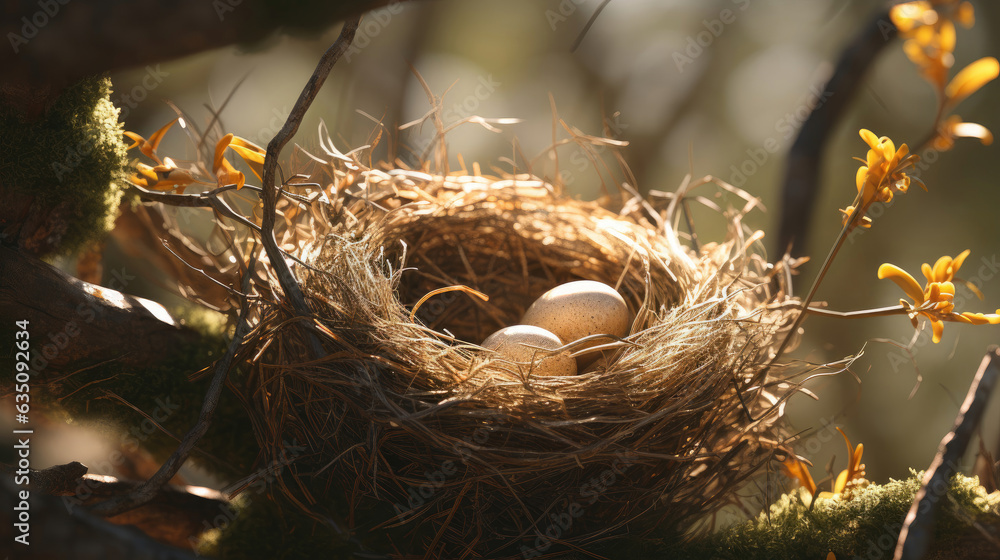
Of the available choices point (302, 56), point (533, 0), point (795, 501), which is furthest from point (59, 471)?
point (533, 0)

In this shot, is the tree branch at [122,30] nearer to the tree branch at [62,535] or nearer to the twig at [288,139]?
the twig at [288,139]

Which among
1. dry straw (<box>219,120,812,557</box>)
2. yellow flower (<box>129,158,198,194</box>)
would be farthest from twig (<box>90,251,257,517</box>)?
yellow flower (<box>129,158,198,194</box>)

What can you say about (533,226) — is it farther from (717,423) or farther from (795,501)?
(795,501)

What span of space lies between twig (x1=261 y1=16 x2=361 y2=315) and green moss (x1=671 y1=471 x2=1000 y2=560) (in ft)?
1.98

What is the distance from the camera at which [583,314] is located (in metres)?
1.03

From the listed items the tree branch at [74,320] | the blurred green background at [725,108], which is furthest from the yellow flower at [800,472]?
the blurred green background at [725,108]

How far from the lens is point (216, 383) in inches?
26.9

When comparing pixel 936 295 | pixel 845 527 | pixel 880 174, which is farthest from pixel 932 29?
pixel 845 527

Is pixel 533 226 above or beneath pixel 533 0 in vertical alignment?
beneath

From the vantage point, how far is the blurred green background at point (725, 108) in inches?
85.7

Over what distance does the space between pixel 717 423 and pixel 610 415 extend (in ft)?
0.52

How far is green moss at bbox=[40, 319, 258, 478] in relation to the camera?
82 centimetres

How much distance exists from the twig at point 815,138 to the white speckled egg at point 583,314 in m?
0.58

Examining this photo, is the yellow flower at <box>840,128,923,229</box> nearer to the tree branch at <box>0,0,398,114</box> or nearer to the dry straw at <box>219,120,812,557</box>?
the dry straw at <box>219,120,812,557</box>
